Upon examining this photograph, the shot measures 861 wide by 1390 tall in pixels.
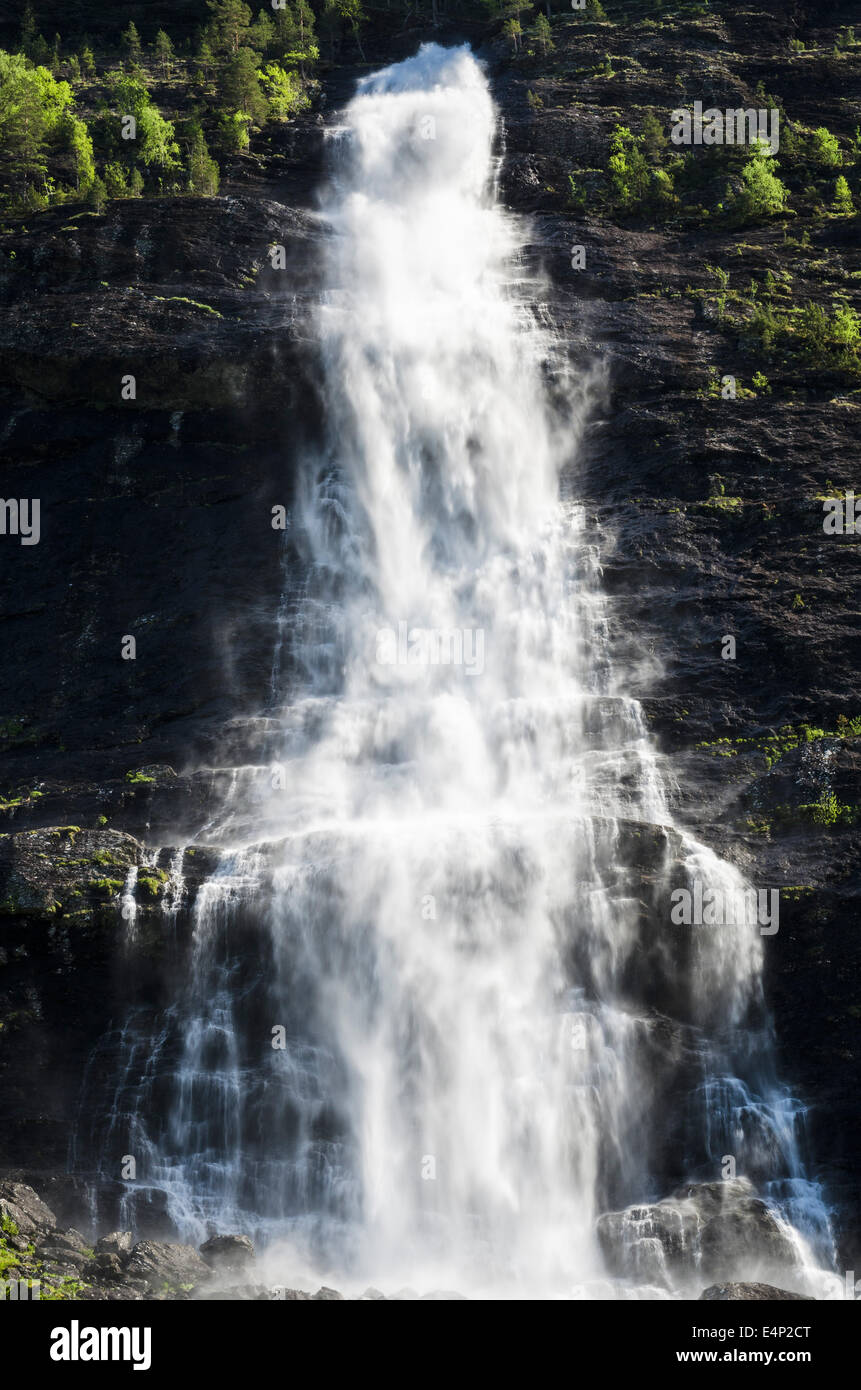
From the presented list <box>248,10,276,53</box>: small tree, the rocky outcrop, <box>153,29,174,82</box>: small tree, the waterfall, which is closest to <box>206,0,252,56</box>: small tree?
<box>248,10,276,53</box>: small tree

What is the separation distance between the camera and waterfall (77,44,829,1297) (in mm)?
18297

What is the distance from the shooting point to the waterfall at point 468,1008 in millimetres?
18297

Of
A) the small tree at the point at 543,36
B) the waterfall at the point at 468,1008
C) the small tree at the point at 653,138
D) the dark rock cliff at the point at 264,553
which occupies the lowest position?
the waterfall at the point at 468,1008

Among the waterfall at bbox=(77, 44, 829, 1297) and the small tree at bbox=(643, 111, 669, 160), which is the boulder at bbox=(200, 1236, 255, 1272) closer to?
the waterfall at bbox=(77, 44, 829, 1297)

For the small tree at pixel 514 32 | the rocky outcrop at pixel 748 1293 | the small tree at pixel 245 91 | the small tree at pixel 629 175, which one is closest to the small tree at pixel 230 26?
the small tree at pixel 245 91

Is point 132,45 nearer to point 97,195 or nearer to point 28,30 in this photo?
point 28,30

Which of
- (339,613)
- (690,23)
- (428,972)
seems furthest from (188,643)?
(690,23)

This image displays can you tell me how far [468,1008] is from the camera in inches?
786

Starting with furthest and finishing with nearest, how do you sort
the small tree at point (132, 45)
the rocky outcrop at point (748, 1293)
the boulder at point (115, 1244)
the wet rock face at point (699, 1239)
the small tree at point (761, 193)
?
the small tree at point (132, 45) → the small tree at point (761, 193) → the wet rock face at point (699, 1239) → the boulder at point (115, 1244) → the rocky outcrop at point (748, 1293)

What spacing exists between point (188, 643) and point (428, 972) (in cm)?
937

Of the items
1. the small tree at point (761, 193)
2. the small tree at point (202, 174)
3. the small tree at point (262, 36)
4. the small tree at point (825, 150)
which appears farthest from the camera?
the small tree at point (262, 36)

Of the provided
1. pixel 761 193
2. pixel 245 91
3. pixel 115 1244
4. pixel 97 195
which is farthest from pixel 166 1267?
pixel 245 91

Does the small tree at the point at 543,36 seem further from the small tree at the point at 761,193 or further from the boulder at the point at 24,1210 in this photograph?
the boulder at the point at 24,1210

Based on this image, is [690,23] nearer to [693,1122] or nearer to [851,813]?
[851,813]
